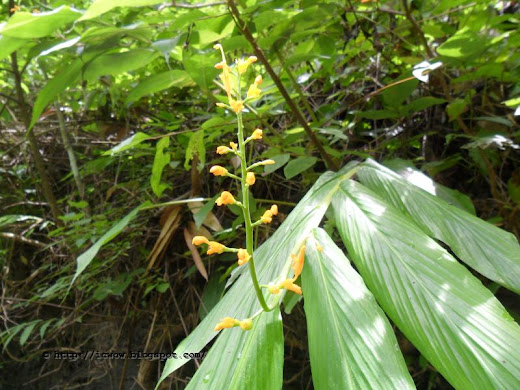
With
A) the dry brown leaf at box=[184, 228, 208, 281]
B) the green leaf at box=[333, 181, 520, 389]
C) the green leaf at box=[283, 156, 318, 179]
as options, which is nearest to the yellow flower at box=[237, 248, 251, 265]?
the green leaf at box=[333, 181, 520, 389]

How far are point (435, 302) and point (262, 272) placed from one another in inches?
9.1

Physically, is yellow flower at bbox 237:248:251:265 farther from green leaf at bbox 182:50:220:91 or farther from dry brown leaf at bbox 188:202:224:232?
dry brown leaf at bbox 188:202:224:232

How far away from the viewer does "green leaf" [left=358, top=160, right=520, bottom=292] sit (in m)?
0.59

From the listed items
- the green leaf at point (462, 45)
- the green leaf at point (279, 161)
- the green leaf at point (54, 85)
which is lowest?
the green leaf at point (279, 161)

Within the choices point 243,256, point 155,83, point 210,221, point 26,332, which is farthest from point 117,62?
point 26,332

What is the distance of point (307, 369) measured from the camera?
1333mm

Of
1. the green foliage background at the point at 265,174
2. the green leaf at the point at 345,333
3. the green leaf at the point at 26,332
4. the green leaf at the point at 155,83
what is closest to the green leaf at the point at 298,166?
the green foliage background at the point at 265,174

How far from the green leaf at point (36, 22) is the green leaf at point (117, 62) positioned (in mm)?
175

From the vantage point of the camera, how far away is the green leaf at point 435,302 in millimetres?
397

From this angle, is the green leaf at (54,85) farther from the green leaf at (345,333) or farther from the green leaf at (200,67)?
the green leaf at (345,333)

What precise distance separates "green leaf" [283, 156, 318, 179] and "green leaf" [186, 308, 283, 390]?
0.52 meters

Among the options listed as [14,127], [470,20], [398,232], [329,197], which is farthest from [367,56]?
[14,127]

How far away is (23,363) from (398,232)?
5.88ft

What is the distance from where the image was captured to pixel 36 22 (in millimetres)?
687
